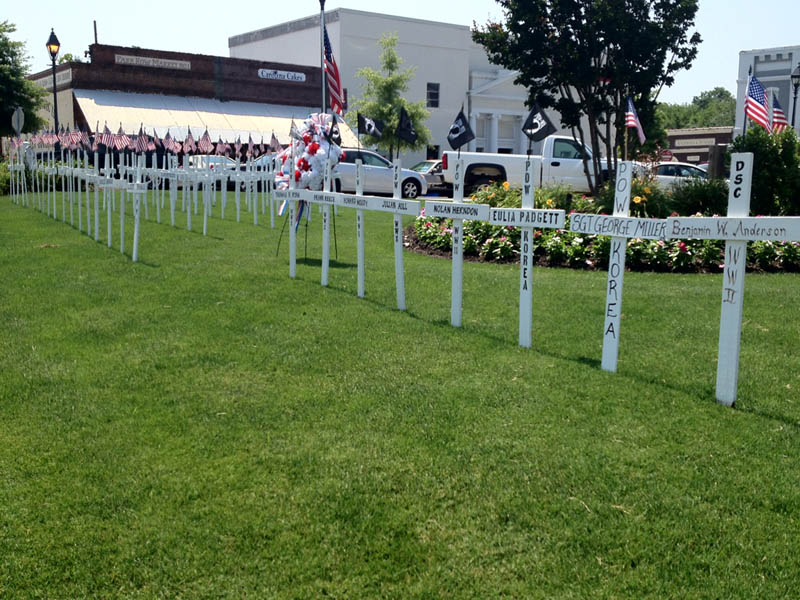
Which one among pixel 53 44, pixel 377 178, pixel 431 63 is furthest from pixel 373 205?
pixel 431 63

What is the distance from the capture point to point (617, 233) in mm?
5461

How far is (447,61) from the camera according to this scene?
50031 mm

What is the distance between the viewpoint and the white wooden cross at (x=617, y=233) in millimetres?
5355

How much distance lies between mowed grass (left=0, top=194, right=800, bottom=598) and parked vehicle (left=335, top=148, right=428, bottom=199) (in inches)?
657

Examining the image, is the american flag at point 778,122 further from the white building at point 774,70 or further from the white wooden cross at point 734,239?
the white building at point 774,70

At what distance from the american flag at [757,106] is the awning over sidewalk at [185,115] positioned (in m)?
27.8

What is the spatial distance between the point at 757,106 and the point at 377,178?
13902 millimetres

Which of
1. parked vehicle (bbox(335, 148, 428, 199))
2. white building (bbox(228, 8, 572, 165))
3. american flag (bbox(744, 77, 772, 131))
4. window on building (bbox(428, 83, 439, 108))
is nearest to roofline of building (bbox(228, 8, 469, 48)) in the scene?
white building (bbox(228, 8, 572, 165))

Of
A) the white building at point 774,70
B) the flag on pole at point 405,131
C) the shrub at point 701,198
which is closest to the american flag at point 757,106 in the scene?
the shrub at point 701,198

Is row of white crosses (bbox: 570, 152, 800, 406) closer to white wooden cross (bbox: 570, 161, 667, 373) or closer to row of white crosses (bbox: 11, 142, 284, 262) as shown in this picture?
white wooden cross (bbox: 570, 161, 667, 373)

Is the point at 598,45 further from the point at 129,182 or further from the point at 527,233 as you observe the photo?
the point at 527,233

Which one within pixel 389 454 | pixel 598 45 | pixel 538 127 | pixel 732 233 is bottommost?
pixel 389 454

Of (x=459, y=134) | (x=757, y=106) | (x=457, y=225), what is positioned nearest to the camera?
(x=457, y=225)

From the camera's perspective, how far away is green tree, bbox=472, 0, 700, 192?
49.4 ft
